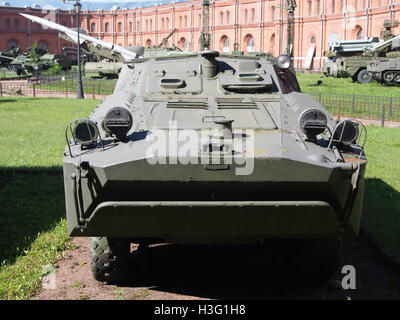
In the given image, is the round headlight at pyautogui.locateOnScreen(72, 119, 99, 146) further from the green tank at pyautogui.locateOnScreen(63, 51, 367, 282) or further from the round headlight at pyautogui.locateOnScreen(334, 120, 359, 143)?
the round headlight at pyautogui.locateOnScreen(334, 120, 359, 143)

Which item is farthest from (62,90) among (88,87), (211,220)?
(211,220)

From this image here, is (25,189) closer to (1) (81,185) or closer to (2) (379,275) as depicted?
(1) (81,185)

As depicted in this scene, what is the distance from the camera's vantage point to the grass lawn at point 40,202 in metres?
5.85

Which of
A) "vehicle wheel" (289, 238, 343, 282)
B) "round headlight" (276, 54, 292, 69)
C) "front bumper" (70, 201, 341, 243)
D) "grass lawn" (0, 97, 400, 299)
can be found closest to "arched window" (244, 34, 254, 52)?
"grass lawn" (0, 97, 400, 299)

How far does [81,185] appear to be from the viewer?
4.46 m

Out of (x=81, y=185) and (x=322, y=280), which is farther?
(x=322, y=280)

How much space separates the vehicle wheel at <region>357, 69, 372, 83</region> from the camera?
110 feet

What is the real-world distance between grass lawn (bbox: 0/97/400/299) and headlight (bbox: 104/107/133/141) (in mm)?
1677

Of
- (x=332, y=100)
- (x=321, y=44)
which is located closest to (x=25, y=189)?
(x=332, y=100)

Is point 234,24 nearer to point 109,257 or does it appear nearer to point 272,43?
point 272,43

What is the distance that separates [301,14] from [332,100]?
126 ft

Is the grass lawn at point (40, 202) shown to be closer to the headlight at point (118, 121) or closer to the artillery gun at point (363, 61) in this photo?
the headlight at point (118, 121)

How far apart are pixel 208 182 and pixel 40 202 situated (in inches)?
178
